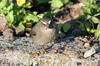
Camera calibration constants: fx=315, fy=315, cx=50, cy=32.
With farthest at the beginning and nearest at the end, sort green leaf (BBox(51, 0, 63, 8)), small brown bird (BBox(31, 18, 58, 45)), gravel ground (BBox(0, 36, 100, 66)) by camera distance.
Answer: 1. green leaf (BBox(51, 0, 63, 8))
2. small brown bird (BBox(31, 18, 58, 45))
3. gravel ground (BBox(0, 36, 100, 66))

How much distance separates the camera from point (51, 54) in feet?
19.7

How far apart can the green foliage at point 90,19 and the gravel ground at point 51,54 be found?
1.96 ft

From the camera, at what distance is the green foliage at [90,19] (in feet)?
23.4

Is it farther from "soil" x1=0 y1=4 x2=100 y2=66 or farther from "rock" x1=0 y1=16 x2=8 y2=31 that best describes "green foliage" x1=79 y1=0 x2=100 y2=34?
"rock" x1=0 y1=16 x2=8 y2=31

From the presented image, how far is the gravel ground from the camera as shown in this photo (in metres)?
5.81

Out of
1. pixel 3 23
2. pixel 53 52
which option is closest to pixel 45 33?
pixel 53 52

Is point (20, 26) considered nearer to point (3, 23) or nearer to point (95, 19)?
point (3, 23)

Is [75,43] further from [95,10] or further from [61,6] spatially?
[61,6]

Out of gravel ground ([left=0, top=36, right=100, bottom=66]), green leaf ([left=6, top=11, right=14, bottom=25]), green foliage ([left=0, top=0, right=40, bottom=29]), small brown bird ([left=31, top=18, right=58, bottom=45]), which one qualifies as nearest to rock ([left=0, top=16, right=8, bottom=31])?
green foliage ([left=0, top=0, right=40, bottom=29])

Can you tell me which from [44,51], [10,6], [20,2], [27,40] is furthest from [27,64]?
[20,2]

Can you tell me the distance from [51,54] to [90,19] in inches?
65.5

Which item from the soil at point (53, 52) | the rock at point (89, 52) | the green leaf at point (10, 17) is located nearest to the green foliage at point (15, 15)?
the green leaf at point (10, 17)

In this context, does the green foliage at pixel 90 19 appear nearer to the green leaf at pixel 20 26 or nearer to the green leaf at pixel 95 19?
the green leaf at pixel 95 19

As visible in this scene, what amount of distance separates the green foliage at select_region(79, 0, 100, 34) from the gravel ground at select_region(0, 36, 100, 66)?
0.60m
